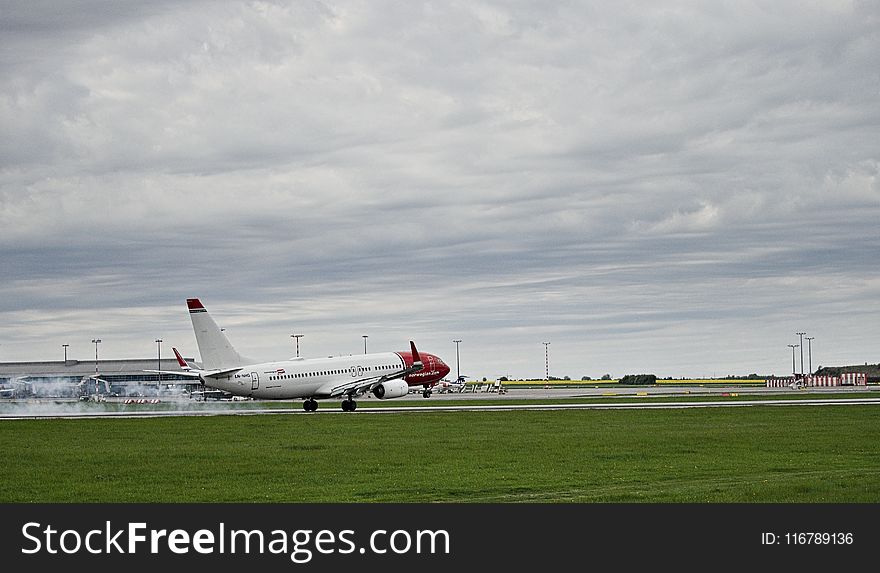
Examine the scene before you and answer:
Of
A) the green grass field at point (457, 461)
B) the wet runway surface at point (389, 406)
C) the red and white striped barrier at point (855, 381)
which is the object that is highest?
the green grass field at point (457, 461)

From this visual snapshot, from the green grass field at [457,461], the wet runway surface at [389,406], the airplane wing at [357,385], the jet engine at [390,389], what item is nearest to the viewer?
the green grass field at [457,461]

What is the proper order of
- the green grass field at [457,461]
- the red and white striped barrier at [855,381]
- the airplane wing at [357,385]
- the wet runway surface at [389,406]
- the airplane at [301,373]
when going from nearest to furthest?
the green grass field at [457,461], the wet runway surface at [389,406], the airplane at [301,373], the airplane wing at [357,385], the red and white striped barrier at [855,381]

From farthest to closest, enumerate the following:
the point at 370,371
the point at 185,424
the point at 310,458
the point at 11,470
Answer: the point at 370,371
the point at 185,424
the point at 310,458
the point at 11,470

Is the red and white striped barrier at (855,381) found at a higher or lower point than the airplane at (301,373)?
lower

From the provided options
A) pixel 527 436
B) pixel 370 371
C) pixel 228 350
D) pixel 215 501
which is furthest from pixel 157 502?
pixel 370 371

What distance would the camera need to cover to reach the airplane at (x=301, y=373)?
88500 mm

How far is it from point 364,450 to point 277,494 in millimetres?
15181

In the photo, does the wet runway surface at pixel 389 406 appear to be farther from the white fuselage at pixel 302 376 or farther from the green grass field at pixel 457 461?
the green grass field at pixel 457 461

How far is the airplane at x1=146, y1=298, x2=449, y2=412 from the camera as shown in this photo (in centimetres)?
8850

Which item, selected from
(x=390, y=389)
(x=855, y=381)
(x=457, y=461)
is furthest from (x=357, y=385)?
(x=855, y=381)

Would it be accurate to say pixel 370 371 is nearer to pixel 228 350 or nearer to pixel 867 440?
pixel 228 350

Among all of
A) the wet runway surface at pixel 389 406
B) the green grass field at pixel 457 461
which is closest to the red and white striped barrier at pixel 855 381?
the wet runway surface at pixel 389 406

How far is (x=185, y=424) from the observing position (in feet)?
227
